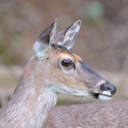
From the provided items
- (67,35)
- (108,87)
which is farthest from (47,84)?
(67,35)

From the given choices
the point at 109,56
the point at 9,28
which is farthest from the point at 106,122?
the point at 9,28

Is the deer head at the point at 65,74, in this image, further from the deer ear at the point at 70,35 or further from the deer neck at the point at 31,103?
the deer ear at the point at 70,35

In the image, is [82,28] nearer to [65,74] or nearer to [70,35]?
[70,35]

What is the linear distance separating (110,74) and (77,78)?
3393 millimetres

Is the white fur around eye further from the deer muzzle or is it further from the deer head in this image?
the deer muzzle

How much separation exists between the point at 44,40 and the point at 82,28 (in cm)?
585

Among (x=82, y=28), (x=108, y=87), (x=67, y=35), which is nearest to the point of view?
(x=108, y=87)

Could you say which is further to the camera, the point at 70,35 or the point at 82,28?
the point at 82,28

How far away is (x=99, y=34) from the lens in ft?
34.5

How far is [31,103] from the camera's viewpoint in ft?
16.0

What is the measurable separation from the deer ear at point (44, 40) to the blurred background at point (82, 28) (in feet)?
12.1

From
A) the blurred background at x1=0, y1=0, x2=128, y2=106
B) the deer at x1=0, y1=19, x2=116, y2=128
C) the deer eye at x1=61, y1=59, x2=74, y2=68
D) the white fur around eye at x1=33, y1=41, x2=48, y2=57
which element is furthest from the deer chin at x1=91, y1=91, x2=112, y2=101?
the blurred background at x1=0, y1=0, x2=128, y2=106

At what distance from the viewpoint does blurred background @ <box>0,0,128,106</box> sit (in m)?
9.40

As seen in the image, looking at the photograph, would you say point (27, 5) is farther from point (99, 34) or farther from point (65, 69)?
point (65, 69)
